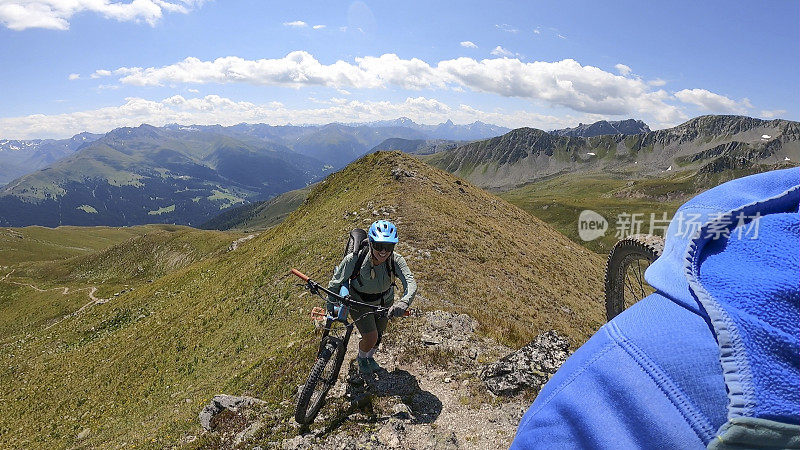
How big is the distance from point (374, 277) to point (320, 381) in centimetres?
298

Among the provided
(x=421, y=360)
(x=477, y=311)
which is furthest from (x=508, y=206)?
(x=421, y=360)

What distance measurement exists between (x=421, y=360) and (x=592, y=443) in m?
11.0

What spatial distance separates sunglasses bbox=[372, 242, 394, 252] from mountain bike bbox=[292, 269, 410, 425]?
1283mm

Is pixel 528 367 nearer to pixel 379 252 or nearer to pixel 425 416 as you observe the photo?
pixel 425 416

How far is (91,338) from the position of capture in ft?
104

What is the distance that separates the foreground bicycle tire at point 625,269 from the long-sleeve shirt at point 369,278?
4592 mm

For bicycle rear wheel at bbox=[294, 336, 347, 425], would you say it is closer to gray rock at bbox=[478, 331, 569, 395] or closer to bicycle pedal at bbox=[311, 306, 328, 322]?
bicycle pedal at bbox=[311, 306, 328, 322]

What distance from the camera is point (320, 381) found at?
9.80m

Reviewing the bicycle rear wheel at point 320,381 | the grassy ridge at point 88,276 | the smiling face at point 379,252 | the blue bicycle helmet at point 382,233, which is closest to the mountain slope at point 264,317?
the bicycle rear wheel at point 320,381

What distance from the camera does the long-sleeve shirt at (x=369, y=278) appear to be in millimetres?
9344

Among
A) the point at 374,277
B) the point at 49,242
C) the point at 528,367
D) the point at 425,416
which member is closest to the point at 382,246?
the point at 374,277

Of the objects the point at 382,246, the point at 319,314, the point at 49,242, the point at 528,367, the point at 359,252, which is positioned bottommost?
the point at 49,242

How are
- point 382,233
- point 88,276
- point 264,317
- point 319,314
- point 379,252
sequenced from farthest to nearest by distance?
point 88,276, point 264,317, point 319,314, point 379,252, point 382,233

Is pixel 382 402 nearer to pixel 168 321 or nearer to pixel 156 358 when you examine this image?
pixel 156 358
